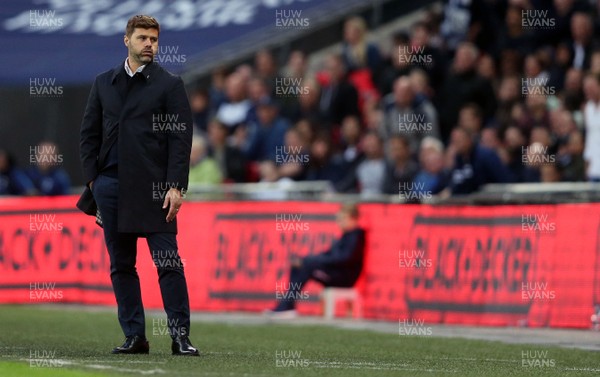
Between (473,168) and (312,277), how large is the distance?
2456 millimetres

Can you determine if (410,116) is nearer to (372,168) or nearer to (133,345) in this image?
(372,168)

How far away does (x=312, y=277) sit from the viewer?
19.6m

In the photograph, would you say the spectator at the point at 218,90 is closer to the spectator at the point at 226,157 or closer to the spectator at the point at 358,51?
the spectator at the point at 226,157

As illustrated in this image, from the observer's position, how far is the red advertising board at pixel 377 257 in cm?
1727

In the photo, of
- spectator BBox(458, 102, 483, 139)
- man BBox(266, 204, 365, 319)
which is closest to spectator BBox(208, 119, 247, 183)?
man BBox(266, 204, 365, 319)

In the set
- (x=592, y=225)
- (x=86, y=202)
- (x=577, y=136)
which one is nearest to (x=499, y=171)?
(x=577, y=136)

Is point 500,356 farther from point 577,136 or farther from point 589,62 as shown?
point 589,62

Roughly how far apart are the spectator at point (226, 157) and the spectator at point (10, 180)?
12.7 ft

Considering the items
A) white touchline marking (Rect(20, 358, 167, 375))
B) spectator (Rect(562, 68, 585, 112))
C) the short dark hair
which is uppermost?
spectator (Rect(562, 68, 585, 112))

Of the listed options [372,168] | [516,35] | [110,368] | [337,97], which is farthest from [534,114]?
[110,368]

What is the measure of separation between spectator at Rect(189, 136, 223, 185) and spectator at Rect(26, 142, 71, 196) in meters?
3.43

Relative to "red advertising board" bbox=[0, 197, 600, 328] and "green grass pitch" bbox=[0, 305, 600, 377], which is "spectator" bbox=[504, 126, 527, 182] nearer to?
"red advertising board" bbox=[0, 197, 600, 328]

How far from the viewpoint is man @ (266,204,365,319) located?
1944 centimetres

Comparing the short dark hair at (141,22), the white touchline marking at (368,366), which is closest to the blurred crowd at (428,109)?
the white touchline marking at (368,366)
